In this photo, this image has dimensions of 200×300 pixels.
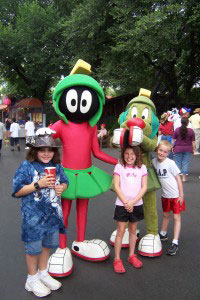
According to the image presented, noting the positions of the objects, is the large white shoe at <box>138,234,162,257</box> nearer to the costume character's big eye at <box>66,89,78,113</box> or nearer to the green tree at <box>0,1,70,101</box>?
the costume character's big eye at <box>66,89,78,113</box>

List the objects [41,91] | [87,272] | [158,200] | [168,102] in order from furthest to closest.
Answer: [41,91] < [168,102] < [158,200] < [87,272]

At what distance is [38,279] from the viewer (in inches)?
109

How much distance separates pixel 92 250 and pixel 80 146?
3.59 feet

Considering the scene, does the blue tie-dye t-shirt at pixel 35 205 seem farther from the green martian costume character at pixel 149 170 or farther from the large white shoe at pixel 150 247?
the large white shoe at pixel 150 247

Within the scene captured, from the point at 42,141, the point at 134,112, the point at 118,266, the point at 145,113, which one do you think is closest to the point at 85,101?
the point at 134,112

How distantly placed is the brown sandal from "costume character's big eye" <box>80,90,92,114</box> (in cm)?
154

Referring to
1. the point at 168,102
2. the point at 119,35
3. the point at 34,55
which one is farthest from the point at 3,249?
the point at 34,55

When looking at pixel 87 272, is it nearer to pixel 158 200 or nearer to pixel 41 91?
pixel 158 200

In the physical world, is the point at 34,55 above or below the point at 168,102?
above

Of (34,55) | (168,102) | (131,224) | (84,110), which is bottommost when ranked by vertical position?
(131,224)

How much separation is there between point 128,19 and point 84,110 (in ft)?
39.1

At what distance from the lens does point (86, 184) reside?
319 centimetres

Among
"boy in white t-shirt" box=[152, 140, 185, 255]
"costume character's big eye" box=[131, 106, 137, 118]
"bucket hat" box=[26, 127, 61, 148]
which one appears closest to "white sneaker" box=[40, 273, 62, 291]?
"bucket hat" box=[26, 127, 61, 148]

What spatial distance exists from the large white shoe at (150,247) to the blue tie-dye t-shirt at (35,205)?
4.07 feet
